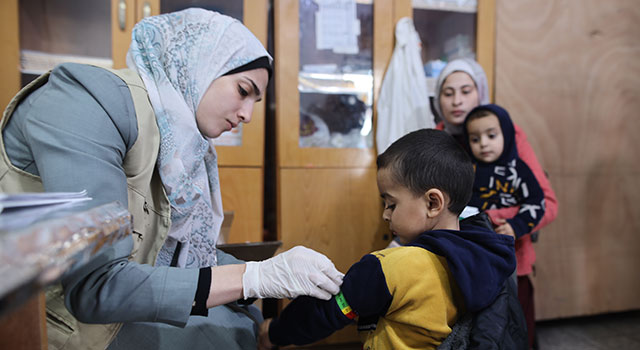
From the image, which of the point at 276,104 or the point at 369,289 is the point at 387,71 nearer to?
the point at 276,104

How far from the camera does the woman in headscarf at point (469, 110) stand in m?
1.55

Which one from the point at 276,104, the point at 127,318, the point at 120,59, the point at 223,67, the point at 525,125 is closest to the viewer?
the point at 127,318

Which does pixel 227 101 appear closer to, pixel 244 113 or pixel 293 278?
pixel 244 113

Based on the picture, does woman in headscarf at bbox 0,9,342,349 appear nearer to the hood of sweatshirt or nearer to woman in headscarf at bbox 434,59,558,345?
the hood of sweatshirt

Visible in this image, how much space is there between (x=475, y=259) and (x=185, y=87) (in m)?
0.80

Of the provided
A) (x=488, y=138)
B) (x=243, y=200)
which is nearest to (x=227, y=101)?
(x=243, y=200)

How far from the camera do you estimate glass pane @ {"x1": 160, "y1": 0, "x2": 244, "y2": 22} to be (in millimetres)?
1721

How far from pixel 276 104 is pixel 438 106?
2.68 feet

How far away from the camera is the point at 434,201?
0.82m

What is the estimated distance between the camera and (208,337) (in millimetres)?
848

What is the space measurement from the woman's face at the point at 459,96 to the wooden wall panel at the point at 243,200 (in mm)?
967

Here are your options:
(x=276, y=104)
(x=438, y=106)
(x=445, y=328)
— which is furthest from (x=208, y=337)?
(x=438, y=106)

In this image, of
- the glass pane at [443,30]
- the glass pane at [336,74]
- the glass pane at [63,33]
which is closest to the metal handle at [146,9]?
the glass pane at [63,33]

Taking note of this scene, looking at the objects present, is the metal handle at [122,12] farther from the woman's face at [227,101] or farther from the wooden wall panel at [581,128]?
the wooden wall panel at [581,128]
